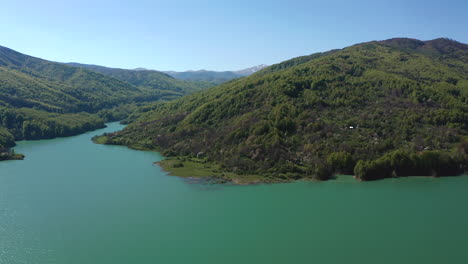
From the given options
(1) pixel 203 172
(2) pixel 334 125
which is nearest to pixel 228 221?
(1) pixel 203 172

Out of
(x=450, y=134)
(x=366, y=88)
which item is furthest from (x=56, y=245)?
(x=366, y=88)

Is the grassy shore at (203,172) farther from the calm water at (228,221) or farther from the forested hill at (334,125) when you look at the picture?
the calm water at (228,221)

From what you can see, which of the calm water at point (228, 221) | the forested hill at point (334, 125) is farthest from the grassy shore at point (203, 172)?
the calm water at point (228, 221)

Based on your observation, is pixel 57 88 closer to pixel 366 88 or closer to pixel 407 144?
pixel 366 88

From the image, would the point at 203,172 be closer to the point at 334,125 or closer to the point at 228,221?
the point at 228,221

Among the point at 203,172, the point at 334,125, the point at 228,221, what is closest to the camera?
the point at 228,221

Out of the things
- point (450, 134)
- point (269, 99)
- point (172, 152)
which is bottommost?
point (172, 152)

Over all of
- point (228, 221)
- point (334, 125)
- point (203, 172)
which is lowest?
point (228, 221)

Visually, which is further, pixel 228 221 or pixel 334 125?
pixel 334 125

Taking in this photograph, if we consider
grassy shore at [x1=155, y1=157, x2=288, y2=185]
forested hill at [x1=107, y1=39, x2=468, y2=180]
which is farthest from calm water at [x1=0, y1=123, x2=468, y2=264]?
forested hill at [x1=107, y1=39, x2=468, y2=180]
